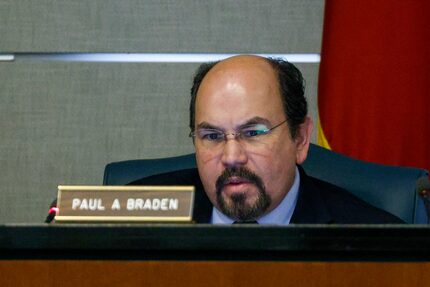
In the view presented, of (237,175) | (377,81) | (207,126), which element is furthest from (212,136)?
(377,81)

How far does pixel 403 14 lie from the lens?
3.29m

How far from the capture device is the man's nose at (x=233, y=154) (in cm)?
244

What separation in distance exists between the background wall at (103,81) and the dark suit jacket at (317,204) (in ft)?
3.52

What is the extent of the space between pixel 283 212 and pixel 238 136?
9.3 inches

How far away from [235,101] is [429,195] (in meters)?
0.63

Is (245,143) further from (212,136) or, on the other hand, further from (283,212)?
(283,212)

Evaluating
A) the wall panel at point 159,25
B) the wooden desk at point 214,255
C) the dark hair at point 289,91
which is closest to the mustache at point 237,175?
the dark hair at point 289,91

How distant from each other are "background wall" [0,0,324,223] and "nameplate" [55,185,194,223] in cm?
216

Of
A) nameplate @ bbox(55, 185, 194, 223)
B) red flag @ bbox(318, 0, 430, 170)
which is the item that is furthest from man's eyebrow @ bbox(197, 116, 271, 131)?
nameplate @ bbox(55, 185, 194, 223)

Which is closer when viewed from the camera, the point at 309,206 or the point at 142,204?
the point at 142,204

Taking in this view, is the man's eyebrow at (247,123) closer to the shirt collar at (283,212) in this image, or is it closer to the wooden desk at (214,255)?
the shirt collar at (283,212)

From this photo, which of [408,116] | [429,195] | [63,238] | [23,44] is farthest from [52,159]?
[63,238]

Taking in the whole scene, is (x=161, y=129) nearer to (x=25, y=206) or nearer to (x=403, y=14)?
(x=25, y=206)

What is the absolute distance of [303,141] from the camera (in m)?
2.65
